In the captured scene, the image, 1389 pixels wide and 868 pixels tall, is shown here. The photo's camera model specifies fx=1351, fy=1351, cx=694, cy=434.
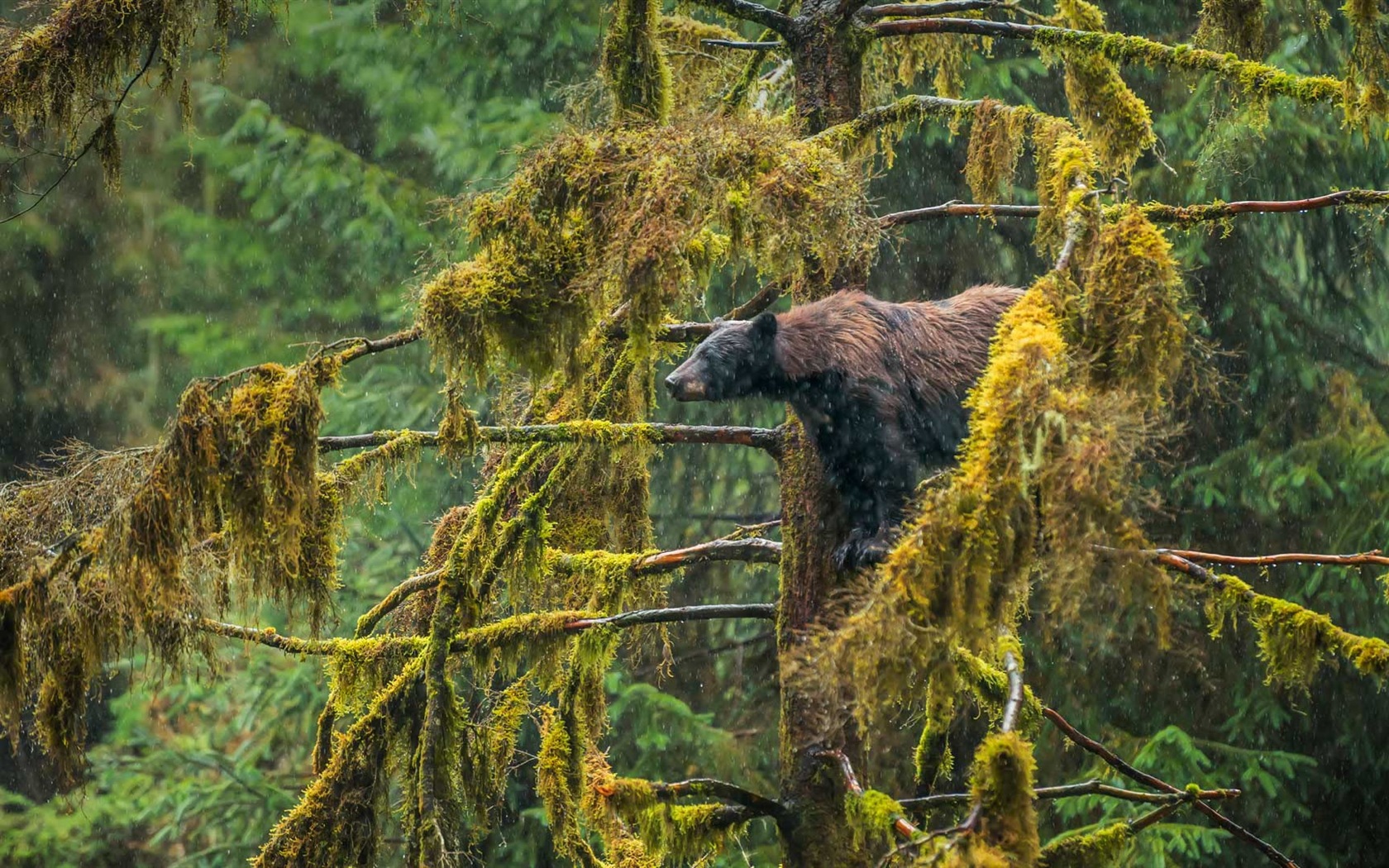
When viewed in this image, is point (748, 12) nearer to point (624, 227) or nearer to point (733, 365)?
point (733, 365)

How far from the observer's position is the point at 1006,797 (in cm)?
229

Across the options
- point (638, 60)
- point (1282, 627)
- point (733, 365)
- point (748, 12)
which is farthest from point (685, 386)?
point (1282, 627)

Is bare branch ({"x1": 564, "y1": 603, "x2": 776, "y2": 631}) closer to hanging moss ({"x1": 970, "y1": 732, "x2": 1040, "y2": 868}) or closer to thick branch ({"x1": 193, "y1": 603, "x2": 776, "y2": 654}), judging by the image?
thick branch ({"x1": 193, "y1": 603, "x2": 776, "y2": 654})

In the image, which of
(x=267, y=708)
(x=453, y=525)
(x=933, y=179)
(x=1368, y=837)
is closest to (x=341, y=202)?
(x=267, y=708)

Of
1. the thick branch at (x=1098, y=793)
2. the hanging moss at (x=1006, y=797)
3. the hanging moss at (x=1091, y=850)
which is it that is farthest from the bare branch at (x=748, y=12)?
the hanging moss at (x=1006, y=797)

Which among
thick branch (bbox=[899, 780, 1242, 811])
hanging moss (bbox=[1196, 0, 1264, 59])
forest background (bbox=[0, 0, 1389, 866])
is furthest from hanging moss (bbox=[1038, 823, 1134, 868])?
forest background (bbox=[0, 0, 1389, 866])

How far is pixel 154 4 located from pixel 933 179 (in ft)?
21.4

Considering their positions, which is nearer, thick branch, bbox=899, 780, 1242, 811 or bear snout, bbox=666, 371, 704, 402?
thick branch, bbox=899, 780, 1242, 811

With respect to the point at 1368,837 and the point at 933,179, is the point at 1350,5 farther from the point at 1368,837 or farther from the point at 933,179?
the point at 1368,837

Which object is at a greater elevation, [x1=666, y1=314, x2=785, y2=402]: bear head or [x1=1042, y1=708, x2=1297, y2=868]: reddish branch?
[x1=666, y1=314, x2=785, y2=402]: bear head

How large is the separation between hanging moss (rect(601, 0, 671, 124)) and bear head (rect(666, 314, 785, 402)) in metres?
0.82

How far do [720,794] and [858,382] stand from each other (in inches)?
58.8

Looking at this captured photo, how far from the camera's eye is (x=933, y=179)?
9570mm

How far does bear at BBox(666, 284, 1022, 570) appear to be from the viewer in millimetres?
4555
